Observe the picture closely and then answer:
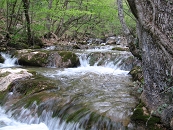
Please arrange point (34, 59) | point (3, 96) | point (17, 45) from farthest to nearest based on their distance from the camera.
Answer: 1. point (17, 45)
2. point (34, 59)
3. point (3, 96)

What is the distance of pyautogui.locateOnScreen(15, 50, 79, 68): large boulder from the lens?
35.5ft

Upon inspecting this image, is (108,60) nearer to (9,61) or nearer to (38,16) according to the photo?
(9,61)

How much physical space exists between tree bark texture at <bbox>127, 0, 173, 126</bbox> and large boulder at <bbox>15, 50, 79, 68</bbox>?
23.1ft

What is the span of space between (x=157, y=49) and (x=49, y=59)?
808cm

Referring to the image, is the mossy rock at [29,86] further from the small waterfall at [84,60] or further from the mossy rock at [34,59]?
the small waterfall at [84,60]

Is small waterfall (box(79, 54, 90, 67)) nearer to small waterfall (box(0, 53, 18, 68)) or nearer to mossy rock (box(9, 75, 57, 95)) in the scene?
small waterfall (box(0, 53, 18, 68))

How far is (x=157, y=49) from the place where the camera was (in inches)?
140

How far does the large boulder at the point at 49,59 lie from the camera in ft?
35.5

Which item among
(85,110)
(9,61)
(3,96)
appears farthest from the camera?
(9,61)

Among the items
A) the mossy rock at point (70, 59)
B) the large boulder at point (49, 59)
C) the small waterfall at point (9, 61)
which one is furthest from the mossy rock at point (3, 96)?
the small waterfall at point (9, 61)

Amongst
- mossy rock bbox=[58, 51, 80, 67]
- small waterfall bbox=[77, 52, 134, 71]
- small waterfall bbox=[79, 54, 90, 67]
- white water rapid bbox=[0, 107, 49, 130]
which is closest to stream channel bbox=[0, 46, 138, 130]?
white water rapid bbox=[0, 107, 49, 130]

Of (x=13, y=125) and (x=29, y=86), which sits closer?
(x=13, y=125)

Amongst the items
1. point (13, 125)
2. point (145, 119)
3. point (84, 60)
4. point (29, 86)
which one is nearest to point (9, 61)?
point (84, 60)

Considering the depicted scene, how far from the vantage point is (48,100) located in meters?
5.50
